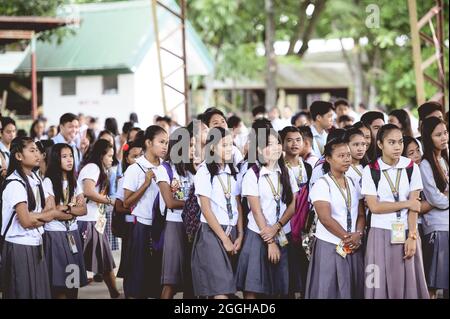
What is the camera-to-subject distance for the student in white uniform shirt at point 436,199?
640cm

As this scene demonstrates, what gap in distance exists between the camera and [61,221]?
22.5 ft

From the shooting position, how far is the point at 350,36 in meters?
24.4

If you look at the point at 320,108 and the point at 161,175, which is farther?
the point at 320,108

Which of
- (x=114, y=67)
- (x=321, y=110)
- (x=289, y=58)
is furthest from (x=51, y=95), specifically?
(x=321, y=110)

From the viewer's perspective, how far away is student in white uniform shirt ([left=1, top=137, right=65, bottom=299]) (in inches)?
241

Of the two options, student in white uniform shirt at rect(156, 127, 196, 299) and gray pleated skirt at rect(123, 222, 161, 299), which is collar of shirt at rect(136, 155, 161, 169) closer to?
student in white uniform shirt at rect(156, 127, 196, 299)

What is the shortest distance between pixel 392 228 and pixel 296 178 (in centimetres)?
118

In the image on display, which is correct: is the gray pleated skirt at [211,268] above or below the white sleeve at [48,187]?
below

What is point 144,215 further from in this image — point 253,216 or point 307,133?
point 307,133

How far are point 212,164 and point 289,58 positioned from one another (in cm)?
2227

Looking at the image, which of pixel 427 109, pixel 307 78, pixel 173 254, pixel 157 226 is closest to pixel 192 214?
pixel 173 254

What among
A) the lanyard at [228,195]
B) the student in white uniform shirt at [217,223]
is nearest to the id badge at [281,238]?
the student in white uniform shirt at [217,223]

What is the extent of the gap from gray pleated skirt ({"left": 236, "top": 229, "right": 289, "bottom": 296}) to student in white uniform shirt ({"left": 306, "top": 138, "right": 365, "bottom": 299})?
408 mm

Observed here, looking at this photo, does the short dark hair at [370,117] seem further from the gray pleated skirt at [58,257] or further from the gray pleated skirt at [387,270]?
the gray pleated skirt at [58,257]
